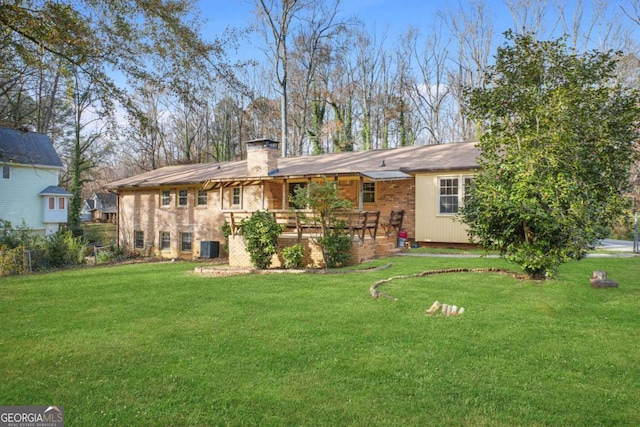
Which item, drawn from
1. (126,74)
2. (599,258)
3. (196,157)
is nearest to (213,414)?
(126,74)

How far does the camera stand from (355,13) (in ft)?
106

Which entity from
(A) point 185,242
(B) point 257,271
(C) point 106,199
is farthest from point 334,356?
(C) point 106,199

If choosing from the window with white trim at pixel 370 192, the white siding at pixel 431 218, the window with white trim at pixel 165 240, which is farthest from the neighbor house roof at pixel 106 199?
the white siding at pixel 431 218

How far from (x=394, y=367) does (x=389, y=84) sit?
114 feet

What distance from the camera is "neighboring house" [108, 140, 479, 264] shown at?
15.9 meters

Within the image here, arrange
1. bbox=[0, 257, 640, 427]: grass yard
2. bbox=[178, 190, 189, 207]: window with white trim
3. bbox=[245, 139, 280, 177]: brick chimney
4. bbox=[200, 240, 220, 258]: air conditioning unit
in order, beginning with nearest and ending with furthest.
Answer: bbox=[0, 257, 640, 427]: grass yard → bbox=[245, 139, 280, 177]: brick chimney → bbox=[200, 240, 220, 258]: air conditioning unit → bbox=[178, 190, 189, 207]: window with white trim

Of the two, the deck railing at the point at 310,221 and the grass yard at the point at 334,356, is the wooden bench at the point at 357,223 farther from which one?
the grass yard at the point at 334,356

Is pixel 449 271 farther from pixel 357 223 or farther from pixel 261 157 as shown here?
pixel 261 157

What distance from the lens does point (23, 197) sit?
89.4ft

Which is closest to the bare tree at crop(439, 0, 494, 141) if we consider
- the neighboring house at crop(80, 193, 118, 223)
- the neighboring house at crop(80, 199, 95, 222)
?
the neighboring house at crop(80, 193, 118, 223)

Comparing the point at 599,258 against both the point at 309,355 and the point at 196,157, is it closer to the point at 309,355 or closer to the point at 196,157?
the point at 309,355

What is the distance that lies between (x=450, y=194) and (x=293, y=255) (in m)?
6.55

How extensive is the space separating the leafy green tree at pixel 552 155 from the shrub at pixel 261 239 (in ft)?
18.4

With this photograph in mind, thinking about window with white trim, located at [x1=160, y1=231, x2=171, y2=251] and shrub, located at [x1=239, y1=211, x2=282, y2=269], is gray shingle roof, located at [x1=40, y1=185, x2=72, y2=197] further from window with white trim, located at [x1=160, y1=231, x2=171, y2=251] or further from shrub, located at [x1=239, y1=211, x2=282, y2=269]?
shrub, located at [x1=239, y1=211, x2=282, y2=269]
